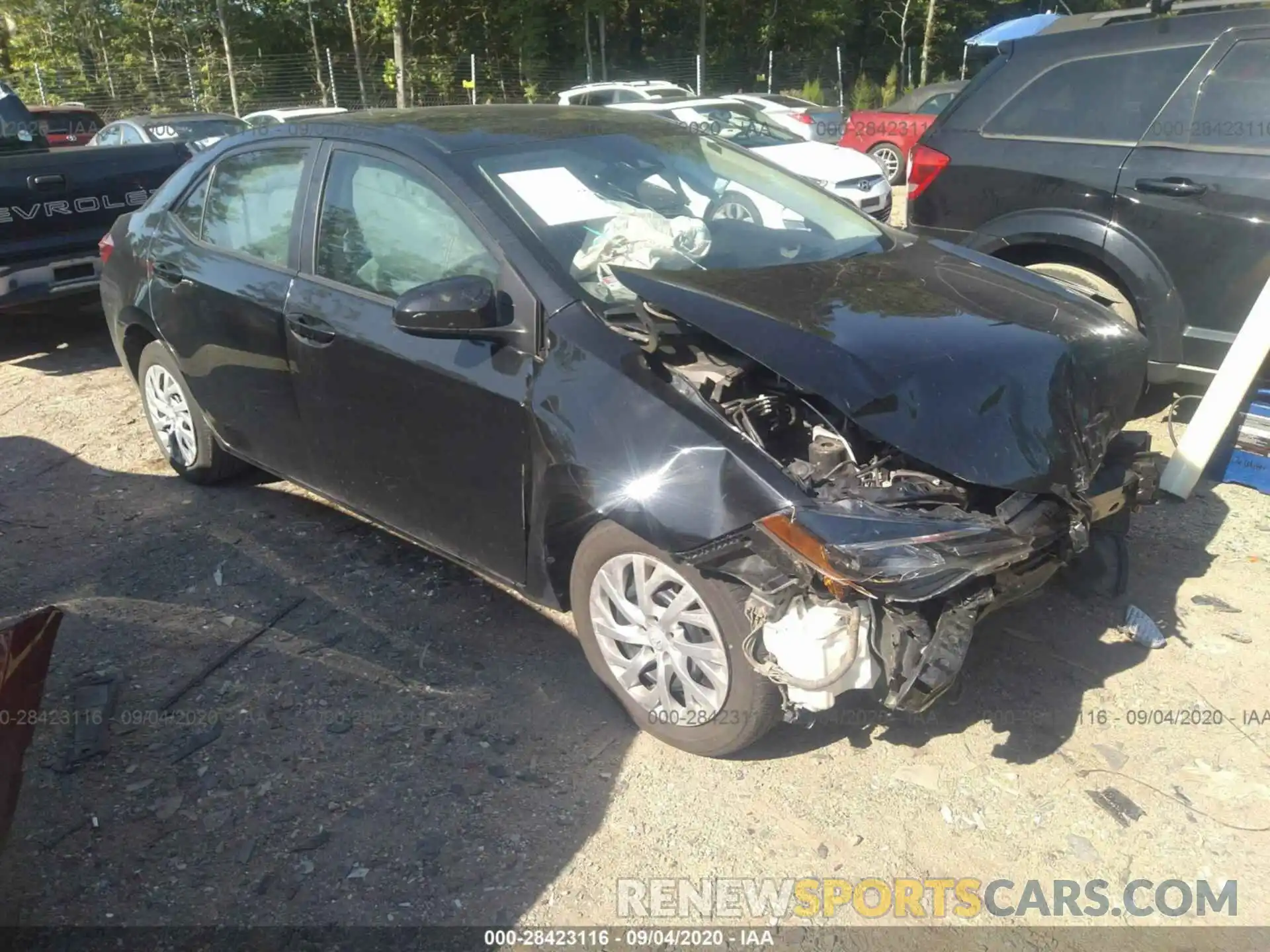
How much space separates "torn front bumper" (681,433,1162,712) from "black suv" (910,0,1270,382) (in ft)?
8.24

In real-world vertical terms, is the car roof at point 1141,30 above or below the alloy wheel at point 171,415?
above

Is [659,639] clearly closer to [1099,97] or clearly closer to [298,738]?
[298,738]

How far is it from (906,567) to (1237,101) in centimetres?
371

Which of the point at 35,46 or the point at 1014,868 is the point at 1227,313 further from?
the point at 35,46

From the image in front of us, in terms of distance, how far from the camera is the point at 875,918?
2533mm

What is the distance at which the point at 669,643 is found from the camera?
9.64 feet

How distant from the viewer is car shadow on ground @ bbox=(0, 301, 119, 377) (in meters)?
7.33

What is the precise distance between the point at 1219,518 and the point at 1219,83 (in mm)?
2048

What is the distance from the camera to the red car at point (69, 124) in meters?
16.1

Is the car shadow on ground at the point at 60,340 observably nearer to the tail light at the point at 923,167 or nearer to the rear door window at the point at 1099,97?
the tail light at the point at 923,167

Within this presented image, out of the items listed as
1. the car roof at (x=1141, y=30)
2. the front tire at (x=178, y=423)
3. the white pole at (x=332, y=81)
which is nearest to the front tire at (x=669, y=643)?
the front tire at (x=178, y=423)

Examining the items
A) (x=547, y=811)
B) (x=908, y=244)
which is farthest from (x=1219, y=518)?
(x=547, y=811)

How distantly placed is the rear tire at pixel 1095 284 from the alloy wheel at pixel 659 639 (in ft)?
9.81

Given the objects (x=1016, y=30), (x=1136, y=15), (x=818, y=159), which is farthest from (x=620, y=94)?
(x=1136, y=15)
